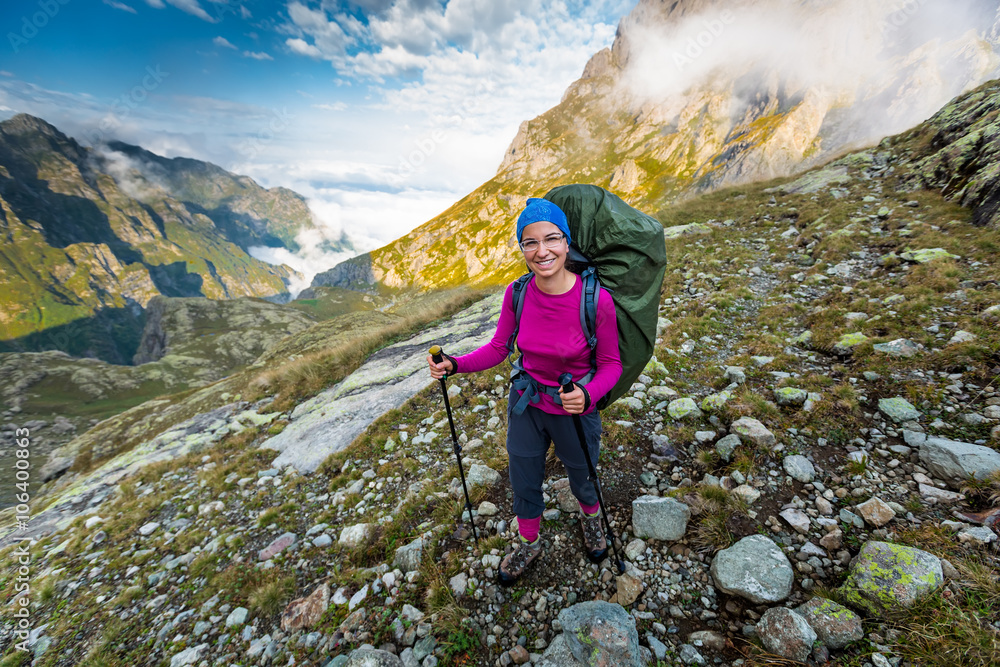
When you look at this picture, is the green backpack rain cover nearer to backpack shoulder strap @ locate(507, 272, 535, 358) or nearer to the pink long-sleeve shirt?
the pink long-sleeve shirt

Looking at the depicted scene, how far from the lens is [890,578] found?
2.77m

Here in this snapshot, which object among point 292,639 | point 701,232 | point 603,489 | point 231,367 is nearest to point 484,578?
point 603,489

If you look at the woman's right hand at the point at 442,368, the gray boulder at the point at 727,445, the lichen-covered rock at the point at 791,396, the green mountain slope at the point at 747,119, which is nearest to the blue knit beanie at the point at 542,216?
the woman's right hand at the point at 442,368

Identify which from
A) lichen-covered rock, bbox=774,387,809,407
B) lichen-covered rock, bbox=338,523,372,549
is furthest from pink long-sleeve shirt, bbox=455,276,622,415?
lichen-covered rock, bbox=774,387,809,407

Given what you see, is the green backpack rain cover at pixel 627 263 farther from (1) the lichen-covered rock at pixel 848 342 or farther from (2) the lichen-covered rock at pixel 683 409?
(1) the lichen-covered rock at pixel 848 342

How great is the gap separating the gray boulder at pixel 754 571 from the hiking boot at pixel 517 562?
5.88ft

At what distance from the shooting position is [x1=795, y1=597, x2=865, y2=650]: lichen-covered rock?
8.44ft

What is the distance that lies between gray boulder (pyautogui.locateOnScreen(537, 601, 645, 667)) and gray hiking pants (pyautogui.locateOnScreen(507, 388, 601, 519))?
3.22 ft

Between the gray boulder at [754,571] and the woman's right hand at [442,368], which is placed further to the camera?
the woman's right hand at [442,368]

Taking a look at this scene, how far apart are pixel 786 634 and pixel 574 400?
236cm

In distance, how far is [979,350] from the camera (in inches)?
192

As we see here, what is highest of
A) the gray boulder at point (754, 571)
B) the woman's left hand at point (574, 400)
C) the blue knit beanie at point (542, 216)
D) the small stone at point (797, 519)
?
the blue knit beanie at point (542, 216)

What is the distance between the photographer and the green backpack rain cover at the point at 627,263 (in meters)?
3.46

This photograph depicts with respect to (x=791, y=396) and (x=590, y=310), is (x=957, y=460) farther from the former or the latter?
(x=590, y=310)
